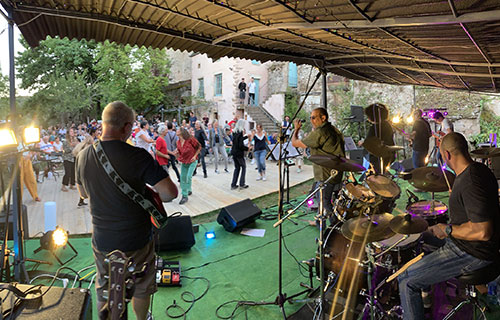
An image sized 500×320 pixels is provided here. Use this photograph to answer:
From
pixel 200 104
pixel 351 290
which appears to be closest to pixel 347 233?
pixel 351 290

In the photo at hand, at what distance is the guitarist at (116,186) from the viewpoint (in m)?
2.37

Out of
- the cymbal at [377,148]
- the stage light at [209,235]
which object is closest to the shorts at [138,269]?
the stage light at [209,235]

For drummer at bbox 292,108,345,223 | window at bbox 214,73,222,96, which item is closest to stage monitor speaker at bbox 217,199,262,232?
drummer at bbox 292,108,345,223

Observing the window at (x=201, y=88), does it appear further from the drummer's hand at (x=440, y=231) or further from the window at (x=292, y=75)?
the drummer's hand at (x=440, y=231)

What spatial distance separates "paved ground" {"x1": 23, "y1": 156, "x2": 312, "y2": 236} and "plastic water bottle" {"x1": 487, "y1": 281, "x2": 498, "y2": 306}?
17.2ft

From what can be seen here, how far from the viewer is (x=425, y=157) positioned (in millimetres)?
8148

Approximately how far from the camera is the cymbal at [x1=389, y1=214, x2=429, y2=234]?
2.53 meters

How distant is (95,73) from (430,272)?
3239 cm

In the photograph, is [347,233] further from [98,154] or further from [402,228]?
[98,154]

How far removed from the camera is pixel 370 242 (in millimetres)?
2734

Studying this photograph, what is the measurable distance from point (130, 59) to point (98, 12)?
88.8 feet

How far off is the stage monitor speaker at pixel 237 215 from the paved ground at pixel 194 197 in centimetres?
127

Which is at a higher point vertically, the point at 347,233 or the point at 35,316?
the point at 347,233

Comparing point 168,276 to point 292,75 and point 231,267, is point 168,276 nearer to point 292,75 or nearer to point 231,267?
point 231,267
